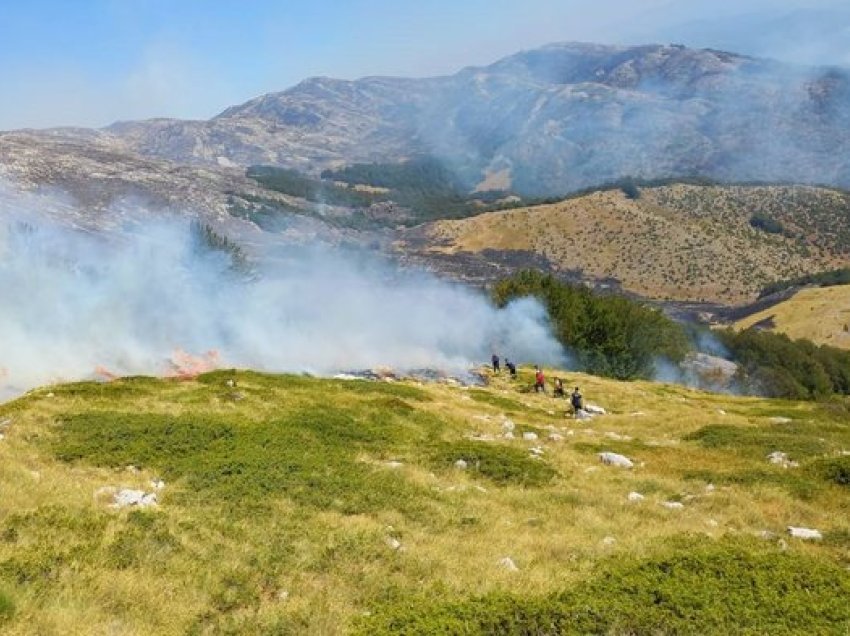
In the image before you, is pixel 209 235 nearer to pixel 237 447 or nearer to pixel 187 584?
pixel 237 447

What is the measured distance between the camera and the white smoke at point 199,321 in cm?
4688

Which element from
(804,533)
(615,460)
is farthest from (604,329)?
(804,533)

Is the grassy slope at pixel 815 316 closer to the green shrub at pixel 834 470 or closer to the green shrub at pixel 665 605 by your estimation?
the green shrub at pixel 834 470

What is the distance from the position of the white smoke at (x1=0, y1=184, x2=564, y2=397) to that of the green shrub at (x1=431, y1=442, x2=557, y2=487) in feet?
89.0

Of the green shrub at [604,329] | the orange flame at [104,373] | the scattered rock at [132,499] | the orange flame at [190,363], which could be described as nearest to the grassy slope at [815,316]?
the green shrub at [604,329]

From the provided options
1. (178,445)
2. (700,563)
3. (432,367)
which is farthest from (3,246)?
(700,563)

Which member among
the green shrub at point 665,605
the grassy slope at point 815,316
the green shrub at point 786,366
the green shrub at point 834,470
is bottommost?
the grassy slope at point 815,316

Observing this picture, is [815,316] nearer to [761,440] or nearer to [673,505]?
[761,440]

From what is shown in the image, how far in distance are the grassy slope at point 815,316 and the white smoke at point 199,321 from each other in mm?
103798

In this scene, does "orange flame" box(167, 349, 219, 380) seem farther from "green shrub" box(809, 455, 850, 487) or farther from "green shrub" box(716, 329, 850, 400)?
"green shrub" box(716, 329, 850, 400)

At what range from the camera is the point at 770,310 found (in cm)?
18575

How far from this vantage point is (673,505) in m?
19.2

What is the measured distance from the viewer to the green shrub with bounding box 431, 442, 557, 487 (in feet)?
71.2

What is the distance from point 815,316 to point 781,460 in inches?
6427
